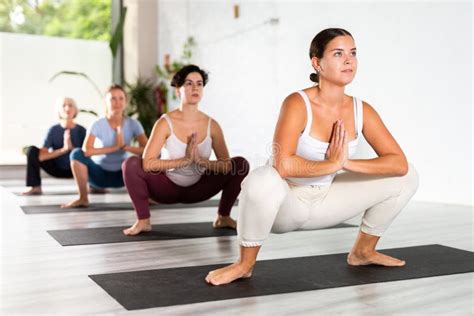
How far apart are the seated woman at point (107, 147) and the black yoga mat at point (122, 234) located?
1.10 meters

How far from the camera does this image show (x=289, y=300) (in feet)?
6.38

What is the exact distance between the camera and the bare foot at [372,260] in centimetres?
246

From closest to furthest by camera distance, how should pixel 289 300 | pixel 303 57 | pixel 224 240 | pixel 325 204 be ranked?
1. pixel 289 300
2. pixel 325 204
3. pixel 224 240
4. pixel 303 57

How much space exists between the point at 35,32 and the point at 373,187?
6642mm

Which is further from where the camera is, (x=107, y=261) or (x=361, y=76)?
(x=361, y=76)

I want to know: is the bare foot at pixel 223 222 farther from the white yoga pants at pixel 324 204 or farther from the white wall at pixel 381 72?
the white wall at pixel 381 72

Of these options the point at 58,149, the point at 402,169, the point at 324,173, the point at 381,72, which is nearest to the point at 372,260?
the point at 402,169

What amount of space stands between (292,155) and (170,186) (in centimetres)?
133

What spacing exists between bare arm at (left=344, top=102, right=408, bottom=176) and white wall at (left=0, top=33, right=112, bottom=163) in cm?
630

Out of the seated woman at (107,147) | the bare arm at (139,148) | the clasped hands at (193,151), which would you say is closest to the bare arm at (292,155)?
the clasped hands at (193,151)

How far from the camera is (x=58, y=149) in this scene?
18.3 feet

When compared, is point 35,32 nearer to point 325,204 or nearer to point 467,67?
point 467,67

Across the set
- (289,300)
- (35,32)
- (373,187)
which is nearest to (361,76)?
(373,187)

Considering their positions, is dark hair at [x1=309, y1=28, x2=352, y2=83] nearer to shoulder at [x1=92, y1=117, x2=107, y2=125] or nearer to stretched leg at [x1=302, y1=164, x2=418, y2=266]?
stretched leg at [x1=302, y1=164, x2=418, y2=266]
